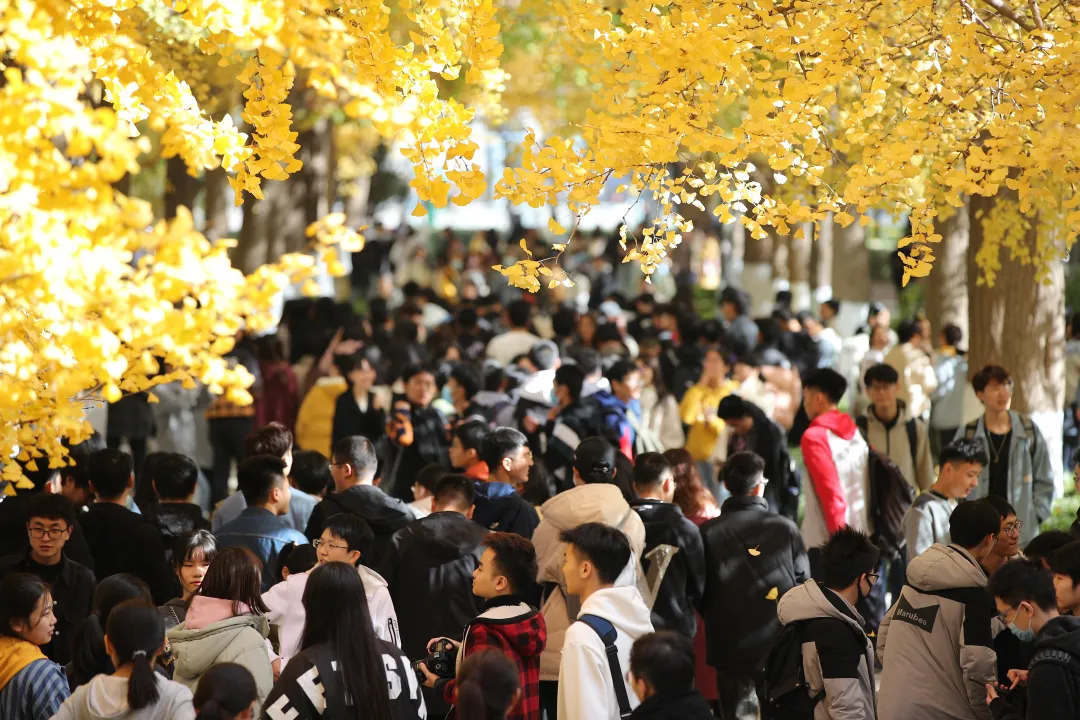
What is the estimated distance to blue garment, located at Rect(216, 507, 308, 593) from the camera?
23.5 ft

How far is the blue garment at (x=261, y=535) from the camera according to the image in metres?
7.15

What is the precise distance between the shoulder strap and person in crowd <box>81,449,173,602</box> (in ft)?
9.32

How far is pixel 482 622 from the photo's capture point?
18.6ft

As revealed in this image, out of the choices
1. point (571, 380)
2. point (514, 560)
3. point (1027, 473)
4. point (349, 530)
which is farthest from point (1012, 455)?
point (349, 530)

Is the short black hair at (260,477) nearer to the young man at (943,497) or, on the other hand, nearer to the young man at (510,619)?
the young man at (510,619)

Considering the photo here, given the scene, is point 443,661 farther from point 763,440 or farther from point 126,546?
point 763,440

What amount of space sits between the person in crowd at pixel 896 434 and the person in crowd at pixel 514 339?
4580mm

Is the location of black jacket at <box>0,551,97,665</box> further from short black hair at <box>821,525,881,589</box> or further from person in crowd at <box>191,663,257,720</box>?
short black hair at <box>821,525,881,589</box>

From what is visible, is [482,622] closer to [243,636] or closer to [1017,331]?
[243,636]

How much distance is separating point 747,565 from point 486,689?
10.5 ft

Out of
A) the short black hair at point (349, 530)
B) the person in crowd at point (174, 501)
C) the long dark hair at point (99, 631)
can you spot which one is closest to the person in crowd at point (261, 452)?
the person in crowd at point (174, 501)

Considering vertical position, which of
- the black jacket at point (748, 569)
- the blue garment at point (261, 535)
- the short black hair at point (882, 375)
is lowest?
the black jacket at point (748, 569)

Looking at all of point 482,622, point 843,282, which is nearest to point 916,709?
point 482,622

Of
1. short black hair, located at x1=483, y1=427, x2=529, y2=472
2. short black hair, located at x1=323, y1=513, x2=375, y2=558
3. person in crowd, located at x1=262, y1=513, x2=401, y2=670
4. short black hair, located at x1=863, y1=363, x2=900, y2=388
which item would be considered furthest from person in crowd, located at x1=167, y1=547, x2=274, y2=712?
short black hair, located at x1=863, y1=363, x2=900, y2=388
